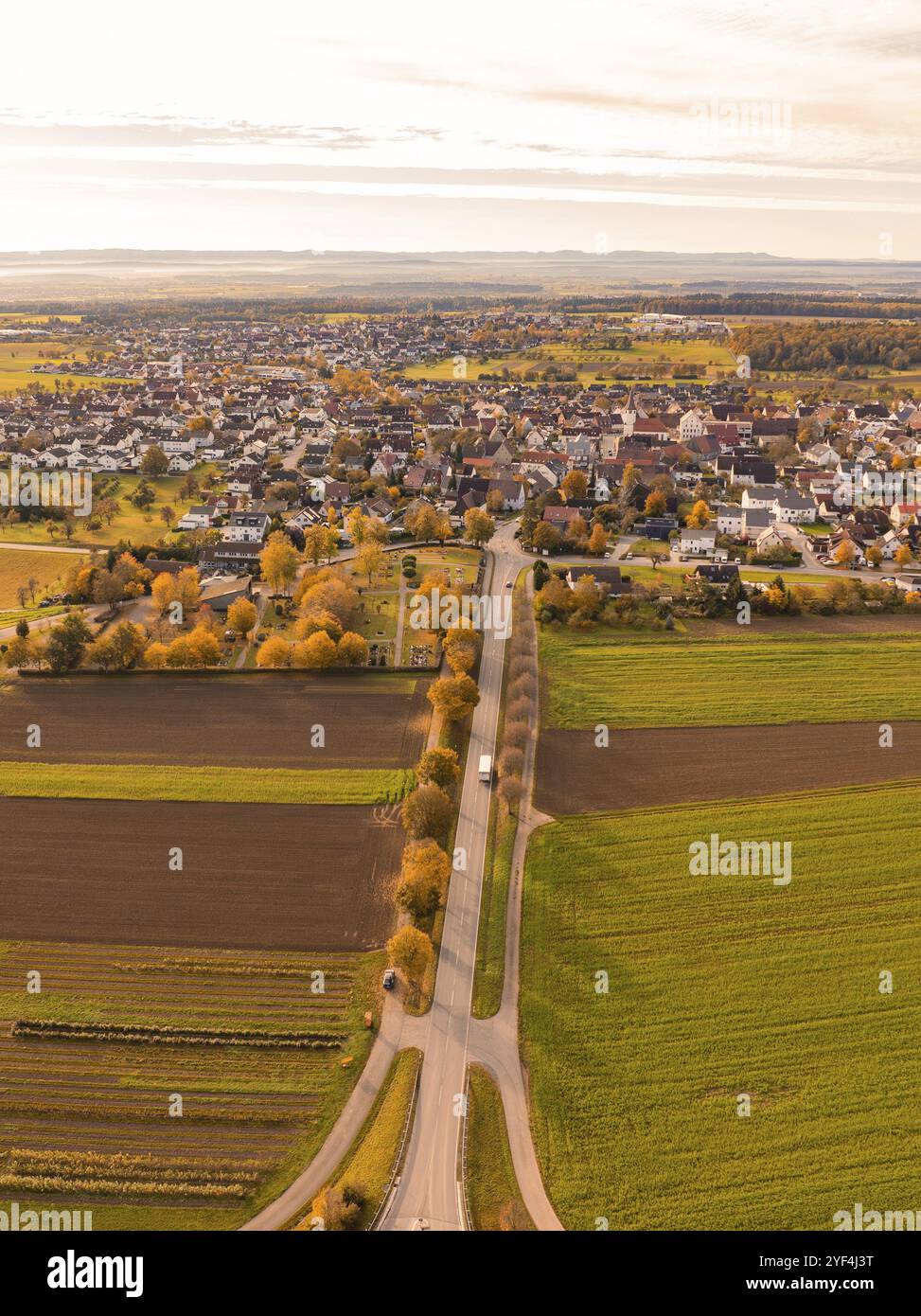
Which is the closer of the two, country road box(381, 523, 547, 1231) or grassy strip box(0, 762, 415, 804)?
country road box(381, 523, 547, 1231)

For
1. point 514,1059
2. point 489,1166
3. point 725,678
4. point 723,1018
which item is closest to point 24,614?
point 514,1059

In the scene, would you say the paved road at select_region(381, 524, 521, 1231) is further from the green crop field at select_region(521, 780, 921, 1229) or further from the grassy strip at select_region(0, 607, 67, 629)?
the grassy strip at select_region(0, 607, 67, 629)

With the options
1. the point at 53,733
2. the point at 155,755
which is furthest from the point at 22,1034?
the point at 53,733

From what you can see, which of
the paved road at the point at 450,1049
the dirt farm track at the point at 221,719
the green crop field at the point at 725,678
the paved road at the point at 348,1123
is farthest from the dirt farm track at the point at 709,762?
the paved road at the point at 348,1123

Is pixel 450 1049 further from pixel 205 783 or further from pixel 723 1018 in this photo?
pixel 205 783

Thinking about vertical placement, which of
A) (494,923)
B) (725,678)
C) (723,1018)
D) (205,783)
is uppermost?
(725,678)

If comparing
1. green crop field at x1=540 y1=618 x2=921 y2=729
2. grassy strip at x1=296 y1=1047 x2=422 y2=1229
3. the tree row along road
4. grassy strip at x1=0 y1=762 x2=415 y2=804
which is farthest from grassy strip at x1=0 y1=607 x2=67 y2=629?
grassy strip at x1=296 y1=1047 x2=422 y2=1229
